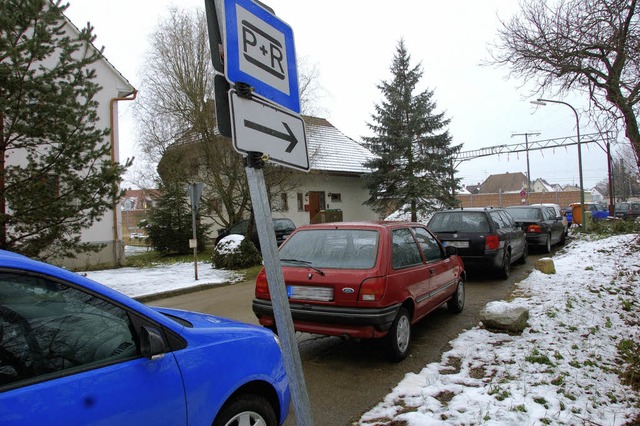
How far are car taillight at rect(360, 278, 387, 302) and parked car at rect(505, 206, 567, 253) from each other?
10982 mm

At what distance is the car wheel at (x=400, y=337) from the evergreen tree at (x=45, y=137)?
5.51 metres

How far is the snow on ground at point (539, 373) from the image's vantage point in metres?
3.41

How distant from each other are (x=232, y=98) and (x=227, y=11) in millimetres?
475

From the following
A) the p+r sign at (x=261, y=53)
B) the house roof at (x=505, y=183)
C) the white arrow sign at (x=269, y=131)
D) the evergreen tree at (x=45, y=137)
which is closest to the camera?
the white arrow sign at (x=269, y=131)

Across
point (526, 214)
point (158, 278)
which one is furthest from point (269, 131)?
point (526, 214)

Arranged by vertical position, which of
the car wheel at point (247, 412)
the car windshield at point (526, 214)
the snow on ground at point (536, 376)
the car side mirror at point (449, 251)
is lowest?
the snow on ground at point (536, 376)

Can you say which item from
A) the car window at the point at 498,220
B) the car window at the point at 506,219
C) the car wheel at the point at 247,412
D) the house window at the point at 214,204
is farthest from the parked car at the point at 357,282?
the house window at the point at 214,204

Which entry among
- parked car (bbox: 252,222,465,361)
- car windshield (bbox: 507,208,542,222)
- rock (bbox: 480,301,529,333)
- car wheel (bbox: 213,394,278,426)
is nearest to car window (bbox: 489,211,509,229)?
car windshield (bbox: 507,208,542,222)

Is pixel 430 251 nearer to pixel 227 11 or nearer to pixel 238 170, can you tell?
pixel 227 11

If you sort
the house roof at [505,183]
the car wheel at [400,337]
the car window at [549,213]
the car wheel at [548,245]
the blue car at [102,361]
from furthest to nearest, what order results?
the house roof at [505,183] < the car window at [549,213] < the car wheel at [548,245] < the car wheel at [400,337] < the blue car at [102,361]

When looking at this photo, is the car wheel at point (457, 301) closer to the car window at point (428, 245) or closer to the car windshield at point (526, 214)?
the car window at point (428, 245)

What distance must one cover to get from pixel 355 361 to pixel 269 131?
3648 millimetres

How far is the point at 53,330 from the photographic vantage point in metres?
1.93

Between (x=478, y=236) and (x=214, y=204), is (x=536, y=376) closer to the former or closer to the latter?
(x=478, y=236)
